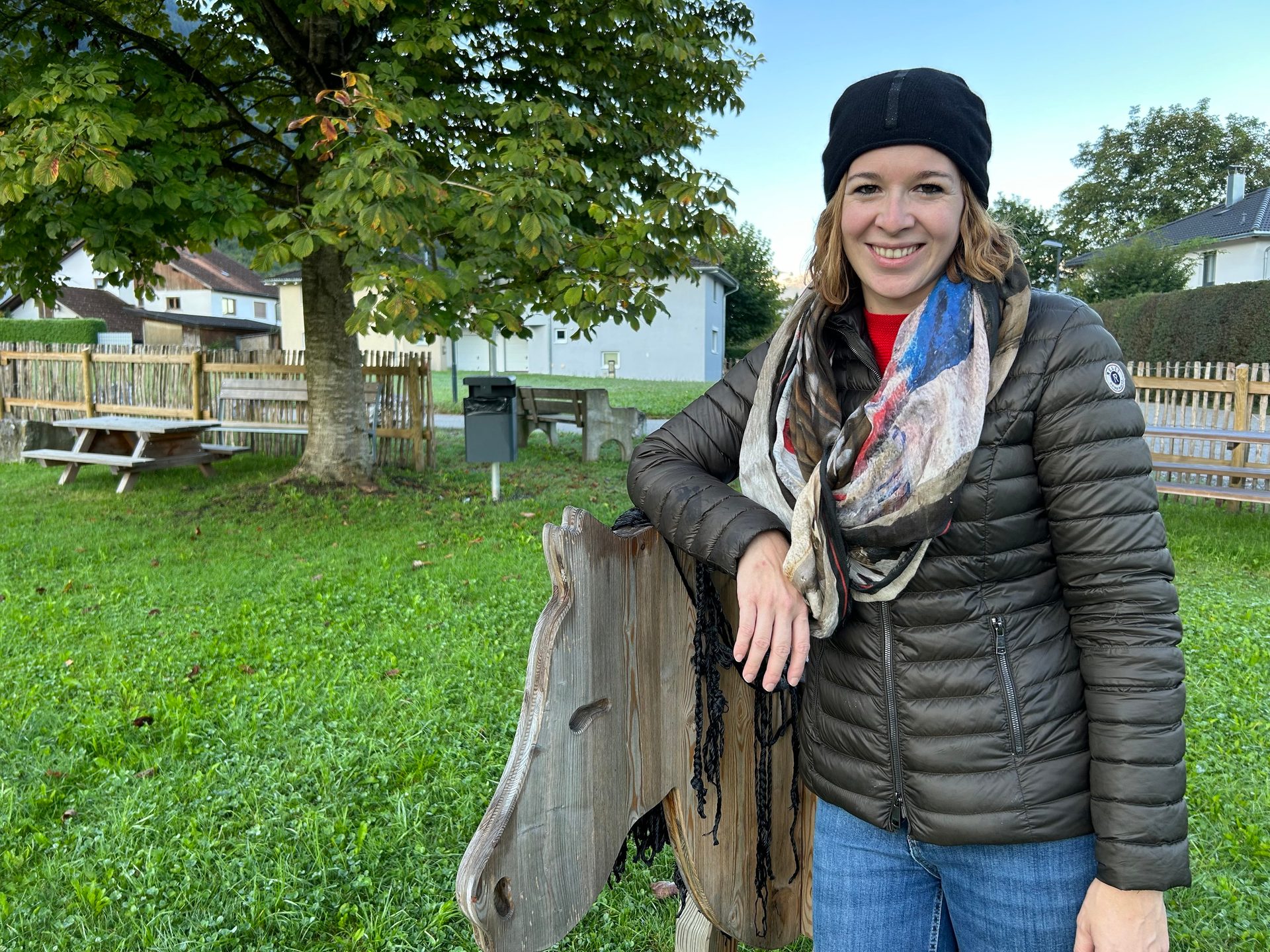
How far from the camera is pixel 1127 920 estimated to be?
54.4 inches

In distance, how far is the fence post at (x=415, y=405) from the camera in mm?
11570

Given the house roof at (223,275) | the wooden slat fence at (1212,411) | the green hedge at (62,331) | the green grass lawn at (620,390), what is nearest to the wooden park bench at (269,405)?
the green grass lawn at (620,390)

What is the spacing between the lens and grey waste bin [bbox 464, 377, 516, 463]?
9.14m

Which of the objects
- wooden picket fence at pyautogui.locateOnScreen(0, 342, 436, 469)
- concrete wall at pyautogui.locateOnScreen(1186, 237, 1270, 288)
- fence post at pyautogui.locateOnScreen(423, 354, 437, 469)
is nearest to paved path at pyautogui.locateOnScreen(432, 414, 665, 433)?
wooden picket fence at pyautogui.locateOnScreen(0, 342, 436, 469)

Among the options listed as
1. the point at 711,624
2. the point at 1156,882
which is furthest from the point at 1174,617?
the point at 711,624

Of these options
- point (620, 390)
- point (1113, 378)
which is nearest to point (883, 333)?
point (1113, 378)

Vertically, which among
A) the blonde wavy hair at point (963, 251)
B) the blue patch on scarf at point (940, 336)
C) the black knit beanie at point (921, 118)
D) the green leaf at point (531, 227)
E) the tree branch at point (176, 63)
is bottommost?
the blue patch on scarf at point (940, 336)

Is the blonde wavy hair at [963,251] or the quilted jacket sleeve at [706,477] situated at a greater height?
the blonde wavy hair at [963,251]

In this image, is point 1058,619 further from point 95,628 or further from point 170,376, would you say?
point 170,376

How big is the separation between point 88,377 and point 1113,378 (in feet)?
→ 52.7

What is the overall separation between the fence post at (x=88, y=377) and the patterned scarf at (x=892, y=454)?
15.6m

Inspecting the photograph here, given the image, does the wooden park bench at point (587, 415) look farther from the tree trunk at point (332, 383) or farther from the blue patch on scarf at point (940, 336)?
the blue patch on scarf at point (940, 336)

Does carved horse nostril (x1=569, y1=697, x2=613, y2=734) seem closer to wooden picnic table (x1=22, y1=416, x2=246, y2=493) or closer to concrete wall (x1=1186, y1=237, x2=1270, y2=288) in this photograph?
wooden picnic table (x1=22, y1=416, x2=246, y2=493)

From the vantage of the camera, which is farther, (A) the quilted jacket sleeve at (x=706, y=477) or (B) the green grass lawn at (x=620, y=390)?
(B) the green grass lawn at (x=620, y=390)
